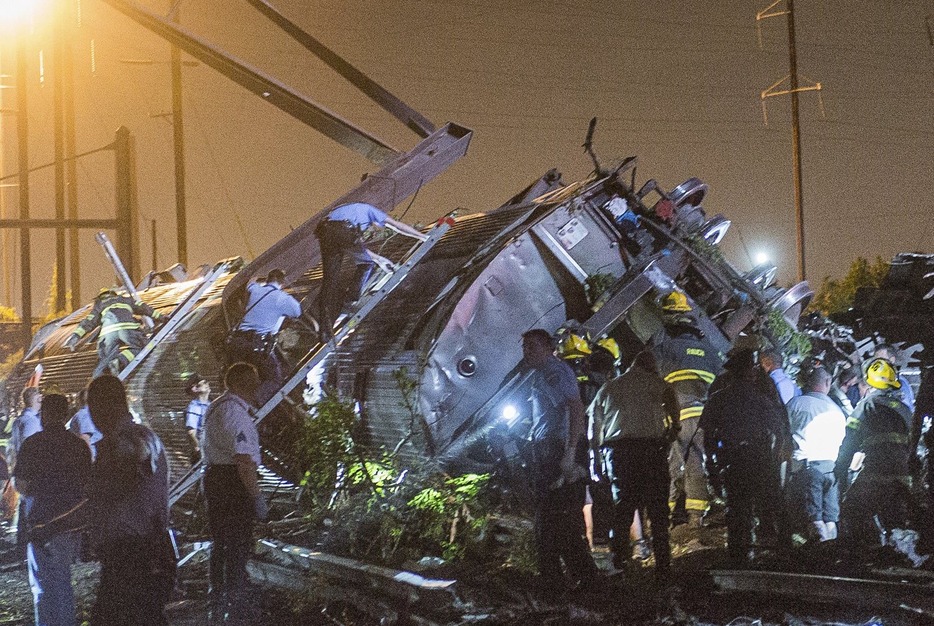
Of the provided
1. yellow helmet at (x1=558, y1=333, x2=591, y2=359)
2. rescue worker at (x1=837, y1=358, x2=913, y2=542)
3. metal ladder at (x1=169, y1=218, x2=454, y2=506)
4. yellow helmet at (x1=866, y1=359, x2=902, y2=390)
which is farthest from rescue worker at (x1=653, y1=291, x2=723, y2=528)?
metal ladder at (x1=169, y1=218, x2=454, y2=506)

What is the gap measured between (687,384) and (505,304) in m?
1.76

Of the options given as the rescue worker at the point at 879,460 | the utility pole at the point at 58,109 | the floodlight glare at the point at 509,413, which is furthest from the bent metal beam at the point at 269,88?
the utility pole at the point at 58,109

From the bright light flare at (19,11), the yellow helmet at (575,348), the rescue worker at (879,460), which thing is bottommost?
the rescue worker at (879,460)

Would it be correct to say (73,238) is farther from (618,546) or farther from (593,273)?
(618,546)

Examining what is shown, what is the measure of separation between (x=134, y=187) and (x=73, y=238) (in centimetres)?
1160

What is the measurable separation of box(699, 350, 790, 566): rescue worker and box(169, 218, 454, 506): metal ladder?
325 centimetres

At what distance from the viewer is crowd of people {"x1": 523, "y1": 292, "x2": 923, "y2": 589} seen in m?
6.52

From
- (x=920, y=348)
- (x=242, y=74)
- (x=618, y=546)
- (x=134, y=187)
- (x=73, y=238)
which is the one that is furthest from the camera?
(x=73, y=238)

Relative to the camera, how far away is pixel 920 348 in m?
13.3

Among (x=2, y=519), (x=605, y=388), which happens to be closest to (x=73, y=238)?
(x=2, y=519)

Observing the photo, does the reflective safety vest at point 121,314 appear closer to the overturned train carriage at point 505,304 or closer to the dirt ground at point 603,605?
the overturned train carriage at point 505,304

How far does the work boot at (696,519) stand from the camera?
28.0 ft

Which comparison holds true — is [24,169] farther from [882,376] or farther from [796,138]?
[882,376]

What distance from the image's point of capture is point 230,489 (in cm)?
632
